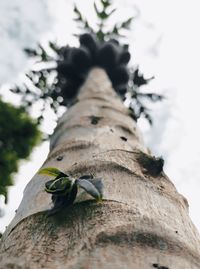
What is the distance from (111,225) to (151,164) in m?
0.57

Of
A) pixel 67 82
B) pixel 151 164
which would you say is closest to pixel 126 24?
pixel 67 82

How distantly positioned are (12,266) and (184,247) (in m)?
0.42

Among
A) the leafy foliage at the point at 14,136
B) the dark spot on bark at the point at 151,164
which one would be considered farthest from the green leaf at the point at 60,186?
the leafy foliage at the point at 14,136

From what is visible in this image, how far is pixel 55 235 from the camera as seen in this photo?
3.58 ft

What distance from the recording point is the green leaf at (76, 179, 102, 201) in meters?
1.17

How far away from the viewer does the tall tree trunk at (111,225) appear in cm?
96

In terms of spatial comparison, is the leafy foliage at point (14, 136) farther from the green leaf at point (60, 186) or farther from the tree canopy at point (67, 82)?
the green leaf at point (60, 186)

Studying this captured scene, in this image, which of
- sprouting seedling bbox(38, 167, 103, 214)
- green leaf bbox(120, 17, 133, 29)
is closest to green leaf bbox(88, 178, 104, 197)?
sprouting seedling bbox(38, 167, 103, 214)

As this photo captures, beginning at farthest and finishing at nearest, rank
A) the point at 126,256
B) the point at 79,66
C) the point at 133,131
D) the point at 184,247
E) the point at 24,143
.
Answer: the point at 79,66 → the point at 24,143 → the point at 133,131 → the point at 184,247 → the point at 126,256

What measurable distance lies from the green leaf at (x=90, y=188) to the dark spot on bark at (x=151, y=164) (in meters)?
0.41

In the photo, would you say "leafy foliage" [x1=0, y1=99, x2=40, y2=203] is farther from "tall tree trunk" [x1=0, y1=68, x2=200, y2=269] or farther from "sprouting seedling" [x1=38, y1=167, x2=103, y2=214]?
"sprouting seedling" [x1=38, y1=167, x2=103, y2=214]

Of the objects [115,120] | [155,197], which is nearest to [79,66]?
[115,120]

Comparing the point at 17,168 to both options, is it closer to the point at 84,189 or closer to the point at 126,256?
the point at 84,189

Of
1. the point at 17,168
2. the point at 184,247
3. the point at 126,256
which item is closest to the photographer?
the point at 126,256
